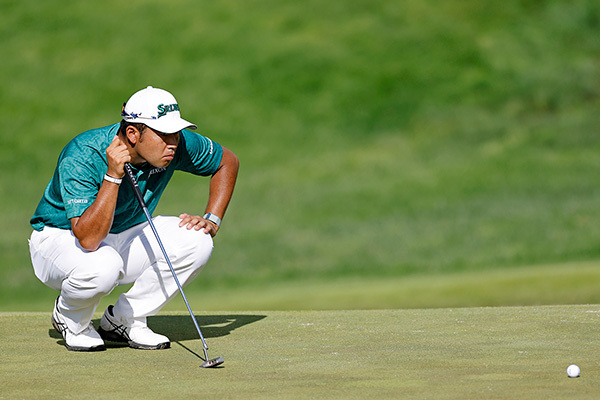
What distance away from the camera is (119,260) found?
14.5 feet

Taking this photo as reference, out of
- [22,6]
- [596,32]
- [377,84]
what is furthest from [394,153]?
[22,6]

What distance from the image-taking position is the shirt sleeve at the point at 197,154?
479 cm

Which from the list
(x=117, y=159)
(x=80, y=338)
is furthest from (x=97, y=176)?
(x=80, y=338)

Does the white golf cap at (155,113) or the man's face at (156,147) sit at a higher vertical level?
the white golf cap at (155,113)

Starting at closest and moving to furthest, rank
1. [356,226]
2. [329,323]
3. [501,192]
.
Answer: [329,323]
[356,226]
[501,192]

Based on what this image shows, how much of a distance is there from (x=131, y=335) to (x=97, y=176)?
80 centimetres

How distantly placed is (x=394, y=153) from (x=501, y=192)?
2.75 metres

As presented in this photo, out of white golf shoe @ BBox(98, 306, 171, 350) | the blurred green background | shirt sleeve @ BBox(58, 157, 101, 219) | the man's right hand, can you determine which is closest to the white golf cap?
the man's right hand

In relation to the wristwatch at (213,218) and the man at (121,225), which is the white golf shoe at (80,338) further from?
the wristwatch at (213,218)

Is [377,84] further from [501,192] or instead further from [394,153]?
[501,192]

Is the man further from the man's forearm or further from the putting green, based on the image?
the putting green

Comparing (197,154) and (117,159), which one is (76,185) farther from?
(197,154)

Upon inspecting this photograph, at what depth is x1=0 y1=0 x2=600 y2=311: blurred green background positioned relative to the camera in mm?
15078

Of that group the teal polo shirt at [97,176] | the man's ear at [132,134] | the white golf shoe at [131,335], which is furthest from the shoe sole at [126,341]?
the man's ear at [132,134]
